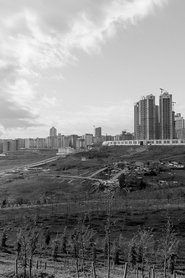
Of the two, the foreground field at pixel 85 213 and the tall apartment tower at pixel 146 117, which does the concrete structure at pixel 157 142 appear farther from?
the foreground field at pixel 85 213

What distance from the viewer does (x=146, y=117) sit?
189m

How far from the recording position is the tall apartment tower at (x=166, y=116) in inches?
7328

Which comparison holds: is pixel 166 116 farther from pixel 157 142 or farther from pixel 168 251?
pixel 168 251

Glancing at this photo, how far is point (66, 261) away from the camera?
33969mm

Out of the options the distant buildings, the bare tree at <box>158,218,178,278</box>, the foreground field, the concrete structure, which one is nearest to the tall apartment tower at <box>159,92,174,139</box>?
the distant buildings

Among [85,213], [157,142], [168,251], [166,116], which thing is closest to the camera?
[168,251]

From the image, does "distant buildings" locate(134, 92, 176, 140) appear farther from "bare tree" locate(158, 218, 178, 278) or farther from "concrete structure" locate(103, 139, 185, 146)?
"bare tree" locate(158, 218, 178, 278)

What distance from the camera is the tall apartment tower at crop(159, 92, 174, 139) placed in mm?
186125

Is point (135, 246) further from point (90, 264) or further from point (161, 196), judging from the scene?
point (161, 196)

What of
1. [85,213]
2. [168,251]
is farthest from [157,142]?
[168,251]

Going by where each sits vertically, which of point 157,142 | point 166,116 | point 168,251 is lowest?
point 168,251

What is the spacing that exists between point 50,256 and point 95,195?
50170mm

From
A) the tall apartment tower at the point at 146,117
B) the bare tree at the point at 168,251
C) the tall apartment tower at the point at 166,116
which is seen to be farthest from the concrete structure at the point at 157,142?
the bare tree at the point at 168,251

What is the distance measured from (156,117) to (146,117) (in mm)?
5858
